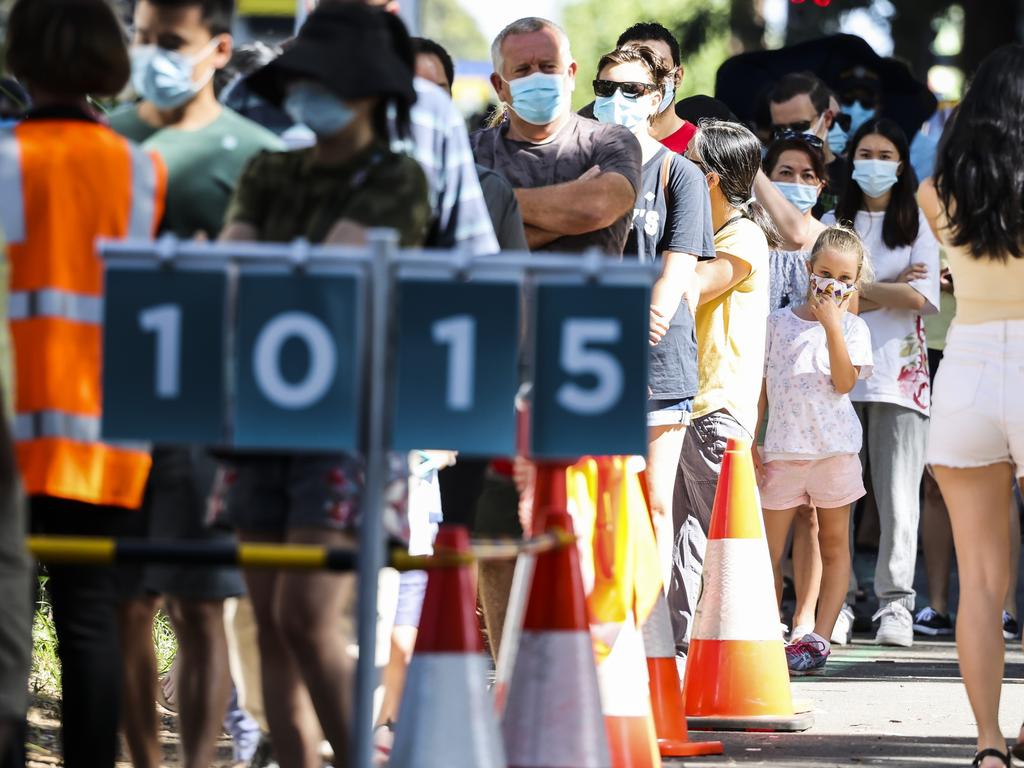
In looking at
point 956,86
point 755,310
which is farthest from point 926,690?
point 956,86

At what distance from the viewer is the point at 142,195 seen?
466 centimetres

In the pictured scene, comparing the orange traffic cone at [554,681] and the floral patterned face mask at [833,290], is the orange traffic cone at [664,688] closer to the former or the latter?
the orange traffic cone at [554,681]

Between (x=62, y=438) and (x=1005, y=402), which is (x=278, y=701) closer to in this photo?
(x=62, y=438)

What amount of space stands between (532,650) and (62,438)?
44.6 inches

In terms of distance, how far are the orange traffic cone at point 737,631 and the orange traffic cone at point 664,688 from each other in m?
0.57

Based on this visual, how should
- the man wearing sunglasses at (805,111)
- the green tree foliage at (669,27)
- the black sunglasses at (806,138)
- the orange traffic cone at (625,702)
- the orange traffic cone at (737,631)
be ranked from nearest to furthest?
the orange traffic cone at (625,702), the orange traffic cone at (737,631), the black sunglasses at (806,138), the man wearing sunglasses at (805,111), the green tree foliage at (669,27)

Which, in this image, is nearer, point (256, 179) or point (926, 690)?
point (256, 179)

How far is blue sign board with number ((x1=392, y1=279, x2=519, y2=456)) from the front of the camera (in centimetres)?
386

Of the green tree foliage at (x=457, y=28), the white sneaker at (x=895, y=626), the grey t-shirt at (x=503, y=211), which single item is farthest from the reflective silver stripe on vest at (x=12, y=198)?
the green tree foliage at (x=457, y=28)

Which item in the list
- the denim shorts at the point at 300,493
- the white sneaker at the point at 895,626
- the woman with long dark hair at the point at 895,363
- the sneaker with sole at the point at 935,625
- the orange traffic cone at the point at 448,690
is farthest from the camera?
the sneaker with sole at the point at 935,625

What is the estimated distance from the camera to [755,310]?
801cm

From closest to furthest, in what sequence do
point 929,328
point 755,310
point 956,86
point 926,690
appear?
1. point 926,690
2. point 755,310
3. point 929,328
4. point 956,86

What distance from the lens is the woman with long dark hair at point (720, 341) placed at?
308 inches

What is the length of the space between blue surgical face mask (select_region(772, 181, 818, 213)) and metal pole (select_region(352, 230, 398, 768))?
567 centimetres
